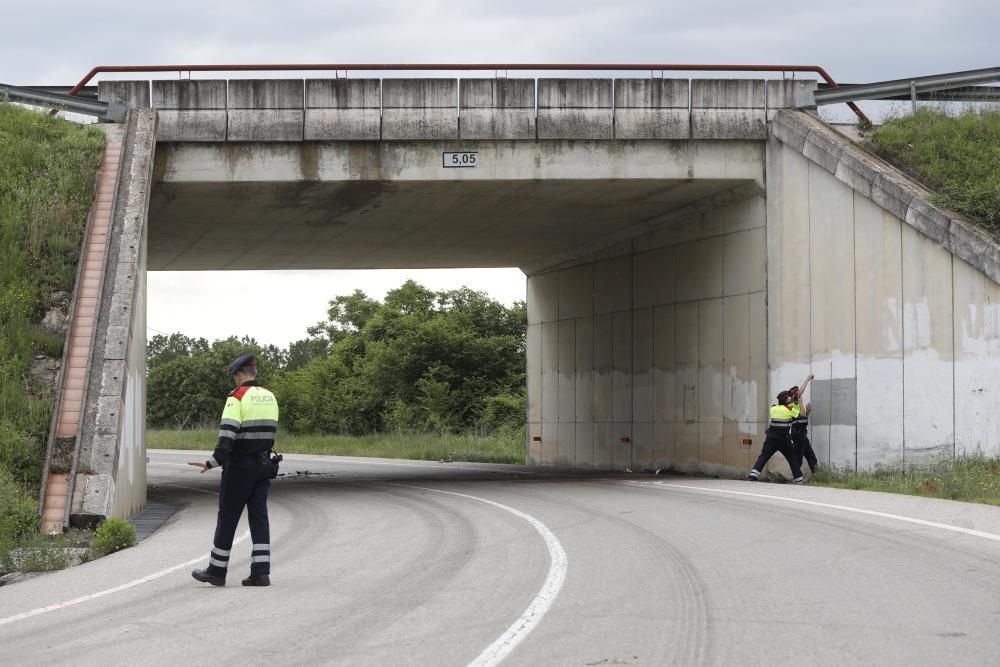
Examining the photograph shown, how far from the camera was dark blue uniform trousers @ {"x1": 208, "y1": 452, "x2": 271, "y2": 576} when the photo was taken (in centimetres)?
905

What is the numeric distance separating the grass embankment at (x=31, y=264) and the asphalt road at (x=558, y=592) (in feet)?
5.85

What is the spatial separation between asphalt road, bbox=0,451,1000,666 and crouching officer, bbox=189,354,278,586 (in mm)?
249

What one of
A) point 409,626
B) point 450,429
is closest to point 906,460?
point 409,626

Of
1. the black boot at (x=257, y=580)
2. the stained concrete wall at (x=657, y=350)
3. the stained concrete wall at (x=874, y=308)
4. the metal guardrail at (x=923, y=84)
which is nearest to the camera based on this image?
the black boot at (x=257, y=580)

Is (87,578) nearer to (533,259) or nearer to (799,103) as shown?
(799,103)

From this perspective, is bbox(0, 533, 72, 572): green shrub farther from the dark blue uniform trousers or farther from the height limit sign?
the height limit sign

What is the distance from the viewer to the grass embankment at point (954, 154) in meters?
18.9

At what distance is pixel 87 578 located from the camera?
32.2 feet

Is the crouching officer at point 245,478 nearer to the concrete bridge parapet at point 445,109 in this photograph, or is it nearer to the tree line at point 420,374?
the concrete bridge parapet at point 445,109

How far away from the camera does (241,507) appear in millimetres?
9141

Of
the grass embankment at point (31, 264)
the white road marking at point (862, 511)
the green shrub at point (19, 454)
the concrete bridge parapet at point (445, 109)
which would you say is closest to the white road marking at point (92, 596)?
the grass embankment at point (31, 264)

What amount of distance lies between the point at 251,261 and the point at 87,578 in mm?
20934

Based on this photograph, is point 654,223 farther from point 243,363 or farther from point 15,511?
point 243,363

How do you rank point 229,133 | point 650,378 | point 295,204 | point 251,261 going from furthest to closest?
point 251,261 → point 650,378 → point 295,204 → point 229,133
